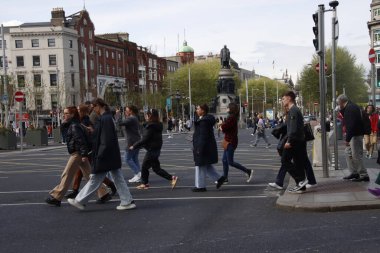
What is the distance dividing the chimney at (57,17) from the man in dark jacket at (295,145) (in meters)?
71.5

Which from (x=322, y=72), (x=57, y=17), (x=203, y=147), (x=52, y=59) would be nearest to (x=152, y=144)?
(x=203, y=147)

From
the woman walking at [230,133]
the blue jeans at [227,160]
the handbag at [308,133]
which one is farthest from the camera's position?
the woman walking at [230,133]

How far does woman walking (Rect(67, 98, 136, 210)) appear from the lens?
8.81 m

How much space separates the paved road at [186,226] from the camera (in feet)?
21.0

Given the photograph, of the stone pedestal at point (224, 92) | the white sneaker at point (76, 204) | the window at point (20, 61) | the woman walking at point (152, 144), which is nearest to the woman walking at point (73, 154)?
the white sneaker at point (76, 204)

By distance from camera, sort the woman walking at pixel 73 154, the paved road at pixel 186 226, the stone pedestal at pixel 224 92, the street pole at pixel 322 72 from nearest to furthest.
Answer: the paved road at pixel 186 226 → the woman walking at pixel 73 154 → the street pole at pixel 322 72 → the stone pedestal at pixel 224 92

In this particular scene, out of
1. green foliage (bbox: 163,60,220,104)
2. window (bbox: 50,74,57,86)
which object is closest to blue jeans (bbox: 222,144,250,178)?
window (bbox: 50,74,57,86)

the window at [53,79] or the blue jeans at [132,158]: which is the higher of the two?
the window at [53,79]

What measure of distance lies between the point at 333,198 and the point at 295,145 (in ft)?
4.18

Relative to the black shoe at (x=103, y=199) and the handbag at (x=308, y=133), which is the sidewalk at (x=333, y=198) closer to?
the handbag at (x=308, y=133)

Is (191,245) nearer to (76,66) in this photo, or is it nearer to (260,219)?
(260,219)

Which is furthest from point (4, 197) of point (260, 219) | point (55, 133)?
point (55, 133)

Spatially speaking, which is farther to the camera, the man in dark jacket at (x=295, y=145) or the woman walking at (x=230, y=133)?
the woman walking at (x=230, y=133)

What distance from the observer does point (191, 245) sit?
253 inches
